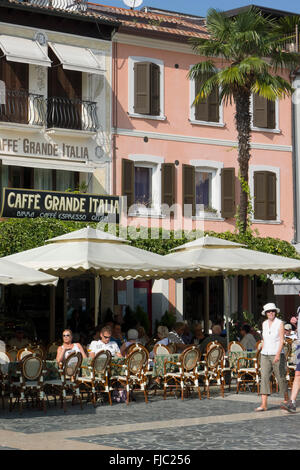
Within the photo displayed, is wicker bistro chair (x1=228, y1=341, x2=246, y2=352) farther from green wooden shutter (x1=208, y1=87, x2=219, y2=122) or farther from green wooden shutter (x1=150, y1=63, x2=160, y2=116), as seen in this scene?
green wooden shutter (x1=208, y1=87, x2=219, y2=122)

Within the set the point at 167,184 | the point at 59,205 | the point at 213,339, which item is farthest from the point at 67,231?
the point at 213,339

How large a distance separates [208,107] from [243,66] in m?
3.72

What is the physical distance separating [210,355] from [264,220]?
1296 centimetres

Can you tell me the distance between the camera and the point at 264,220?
29.5 metres

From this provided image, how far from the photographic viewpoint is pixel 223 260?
19.3 meters

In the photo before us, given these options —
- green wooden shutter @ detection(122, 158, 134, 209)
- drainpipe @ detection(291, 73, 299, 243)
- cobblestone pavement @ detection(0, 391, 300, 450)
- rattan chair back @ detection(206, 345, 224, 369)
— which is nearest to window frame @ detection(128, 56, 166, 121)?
green wooden shutter @ detection(122, 158, 134, 209)

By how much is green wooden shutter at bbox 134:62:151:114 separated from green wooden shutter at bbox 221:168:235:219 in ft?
10.9

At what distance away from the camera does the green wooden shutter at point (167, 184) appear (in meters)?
27.8

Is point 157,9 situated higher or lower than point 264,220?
higher

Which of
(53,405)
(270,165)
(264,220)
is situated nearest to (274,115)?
(270,165)

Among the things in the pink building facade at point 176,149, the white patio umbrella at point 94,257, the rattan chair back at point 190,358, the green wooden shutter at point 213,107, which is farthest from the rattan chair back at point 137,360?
the green wooden shutter at point 213,107

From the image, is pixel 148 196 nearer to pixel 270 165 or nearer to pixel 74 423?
pixel 270 165

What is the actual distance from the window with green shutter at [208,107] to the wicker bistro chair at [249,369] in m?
12.4
